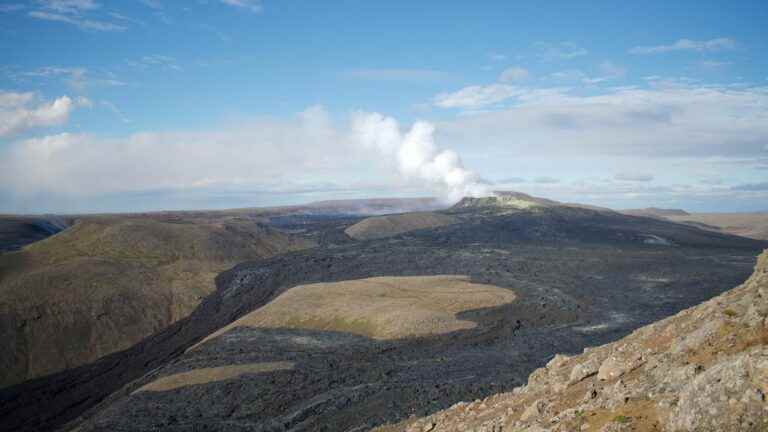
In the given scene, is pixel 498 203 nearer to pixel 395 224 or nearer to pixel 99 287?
pixel 395 224

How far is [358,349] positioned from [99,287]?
34.7 meters

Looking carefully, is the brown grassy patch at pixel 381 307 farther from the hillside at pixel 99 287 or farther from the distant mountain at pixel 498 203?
the distant mountain at pixel 498 203

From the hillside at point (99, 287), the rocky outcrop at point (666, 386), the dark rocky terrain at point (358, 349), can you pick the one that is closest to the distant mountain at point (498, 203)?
the dark rocky terrain at point (358, 349)

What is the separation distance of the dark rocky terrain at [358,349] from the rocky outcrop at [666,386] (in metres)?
8.41

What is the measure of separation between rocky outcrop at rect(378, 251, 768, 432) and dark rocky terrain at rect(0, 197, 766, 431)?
8409 millimetres

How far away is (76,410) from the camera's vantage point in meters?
31.5

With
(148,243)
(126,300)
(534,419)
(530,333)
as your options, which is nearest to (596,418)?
(534,419)

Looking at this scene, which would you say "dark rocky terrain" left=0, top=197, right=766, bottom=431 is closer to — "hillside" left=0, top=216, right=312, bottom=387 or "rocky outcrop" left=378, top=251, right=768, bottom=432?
"hillside" left=0, top=216, right=312, bottom=387

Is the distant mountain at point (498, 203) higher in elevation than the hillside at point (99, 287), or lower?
higher

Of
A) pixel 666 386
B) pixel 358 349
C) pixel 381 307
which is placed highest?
pixel 666 386

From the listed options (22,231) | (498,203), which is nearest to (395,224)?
(498,203)

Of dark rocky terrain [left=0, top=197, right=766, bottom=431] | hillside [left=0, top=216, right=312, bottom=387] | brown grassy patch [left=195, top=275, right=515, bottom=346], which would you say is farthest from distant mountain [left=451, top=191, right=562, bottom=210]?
brown grassy patch [left=195, top=275, right=515, bottom=346]

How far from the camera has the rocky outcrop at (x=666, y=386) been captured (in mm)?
7770

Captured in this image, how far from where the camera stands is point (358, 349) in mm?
35875
